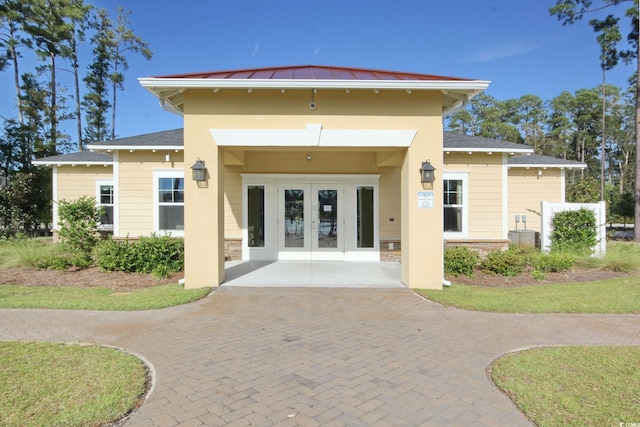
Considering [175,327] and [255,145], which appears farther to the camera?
[255,145]

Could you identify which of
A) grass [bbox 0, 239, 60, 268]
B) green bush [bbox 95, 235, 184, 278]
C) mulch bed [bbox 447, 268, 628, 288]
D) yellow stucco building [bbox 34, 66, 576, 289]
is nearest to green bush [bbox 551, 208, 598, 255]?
yellow stucco building [bbox 34, 66, 576, 289]

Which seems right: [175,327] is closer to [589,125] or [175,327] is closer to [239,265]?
[239,265]

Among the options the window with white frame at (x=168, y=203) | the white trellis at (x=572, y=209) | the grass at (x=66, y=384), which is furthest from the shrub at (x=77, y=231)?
the white trellis at (x=572, y=209)

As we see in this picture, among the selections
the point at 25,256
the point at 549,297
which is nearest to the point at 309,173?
the point at 549,297

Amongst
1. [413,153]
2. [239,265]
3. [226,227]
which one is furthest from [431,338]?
[226,227]

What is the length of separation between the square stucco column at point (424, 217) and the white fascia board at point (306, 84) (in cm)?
94

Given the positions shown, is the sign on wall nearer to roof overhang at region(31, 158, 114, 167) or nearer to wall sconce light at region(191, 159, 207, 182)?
wall sconce light at region(191, 159, 207, 182)

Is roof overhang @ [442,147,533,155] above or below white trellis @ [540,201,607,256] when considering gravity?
above

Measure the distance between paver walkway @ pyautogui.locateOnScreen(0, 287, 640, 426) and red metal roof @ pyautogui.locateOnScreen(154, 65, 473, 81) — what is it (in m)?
4.52

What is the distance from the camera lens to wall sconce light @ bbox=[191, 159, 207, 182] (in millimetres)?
7305

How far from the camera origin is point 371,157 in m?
11.4

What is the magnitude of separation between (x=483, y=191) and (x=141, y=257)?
10.6m

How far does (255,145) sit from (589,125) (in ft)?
194

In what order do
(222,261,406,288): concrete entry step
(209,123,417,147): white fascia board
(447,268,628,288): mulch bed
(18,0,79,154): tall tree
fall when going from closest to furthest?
(209,123,417,147): white fascia board
(222,261,406,288): concrete entry step
(447,268,628,288): mulch bed
(18,0,79,154): tall tree
